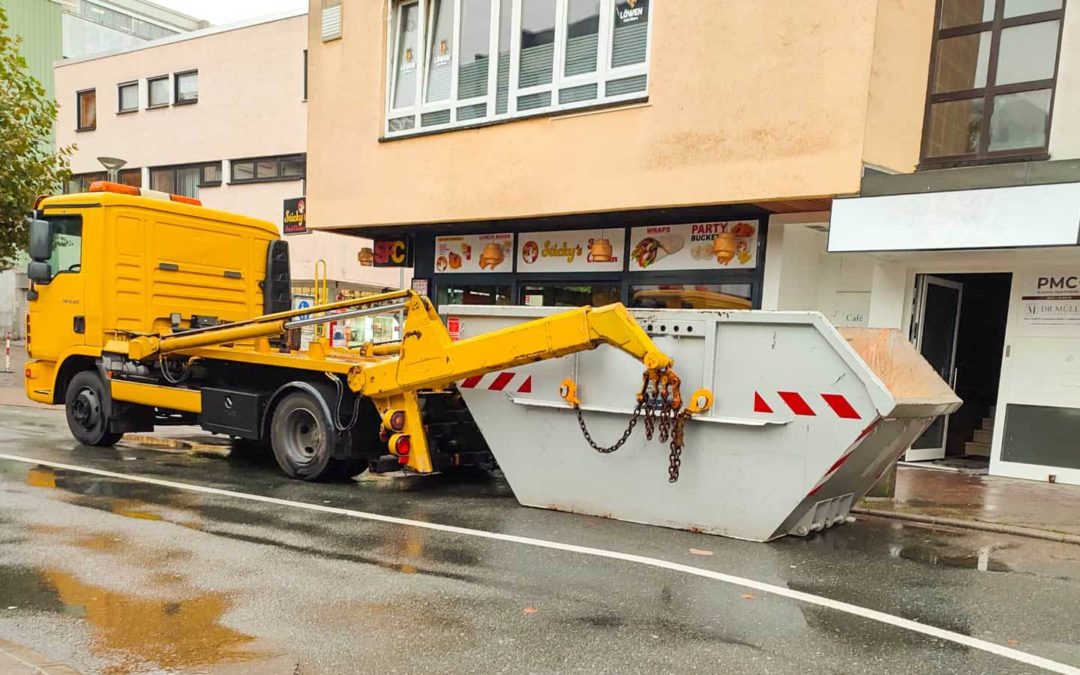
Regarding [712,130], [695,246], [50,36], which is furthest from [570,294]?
[50,36]

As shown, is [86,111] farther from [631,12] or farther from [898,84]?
[898,84]

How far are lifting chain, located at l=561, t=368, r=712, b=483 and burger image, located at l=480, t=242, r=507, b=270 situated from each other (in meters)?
7.31

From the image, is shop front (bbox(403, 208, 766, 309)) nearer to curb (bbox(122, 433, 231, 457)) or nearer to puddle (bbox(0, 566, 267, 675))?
curb (bbox(122, 433, 231, 457))

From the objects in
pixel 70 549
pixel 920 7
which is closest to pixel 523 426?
pixel 70 549

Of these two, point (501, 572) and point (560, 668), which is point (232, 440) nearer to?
point (501, 572)

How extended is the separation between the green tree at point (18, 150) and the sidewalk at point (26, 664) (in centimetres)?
1312

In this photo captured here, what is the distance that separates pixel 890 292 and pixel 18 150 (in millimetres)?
14235

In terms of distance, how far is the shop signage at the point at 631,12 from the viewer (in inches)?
410

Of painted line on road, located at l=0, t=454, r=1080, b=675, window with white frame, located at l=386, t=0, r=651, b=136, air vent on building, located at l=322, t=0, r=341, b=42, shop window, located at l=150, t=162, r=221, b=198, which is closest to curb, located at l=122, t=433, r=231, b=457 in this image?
painted line on road, located at l=0, t=454, r=1080, b=675

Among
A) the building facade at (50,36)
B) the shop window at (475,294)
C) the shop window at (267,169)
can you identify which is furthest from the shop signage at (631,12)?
the building facade at (50,36)

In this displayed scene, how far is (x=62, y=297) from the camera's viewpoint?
383 inches

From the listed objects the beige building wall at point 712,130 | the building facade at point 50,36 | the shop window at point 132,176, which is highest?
the building facade at point 50,36

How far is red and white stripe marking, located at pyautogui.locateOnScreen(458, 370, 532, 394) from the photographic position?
6.82 m

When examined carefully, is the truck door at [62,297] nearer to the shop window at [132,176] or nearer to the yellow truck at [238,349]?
the yellow truck at [238,349]
